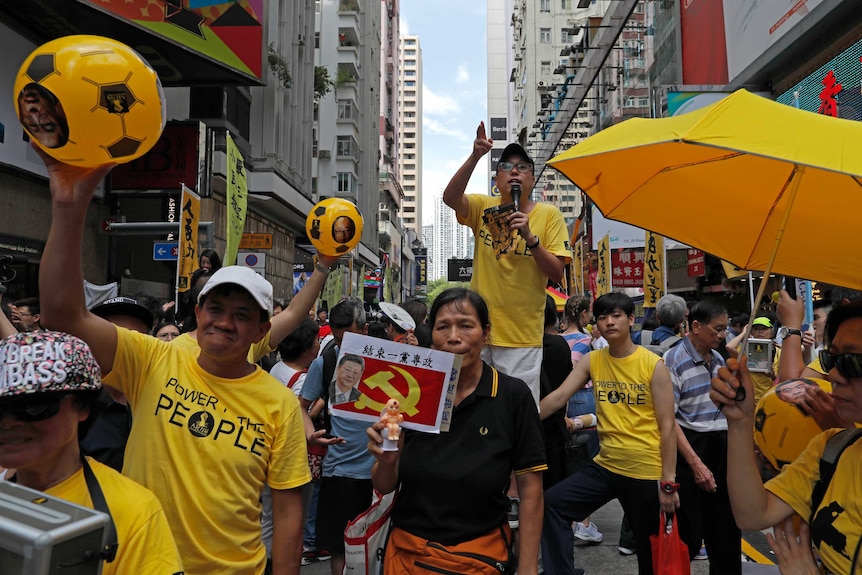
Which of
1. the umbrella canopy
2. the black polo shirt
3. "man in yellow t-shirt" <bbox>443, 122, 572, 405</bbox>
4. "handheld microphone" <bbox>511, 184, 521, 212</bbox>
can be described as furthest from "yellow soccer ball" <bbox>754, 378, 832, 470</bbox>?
"handheld microphone" <bbox>511, 184, 521, 212</bbox>

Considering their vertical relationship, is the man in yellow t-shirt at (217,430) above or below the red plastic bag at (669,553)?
above

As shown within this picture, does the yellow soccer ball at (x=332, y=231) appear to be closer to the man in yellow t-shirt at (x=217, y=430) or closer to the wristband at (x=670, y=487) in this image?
the man in yellow t-shirt at (x=217, y=430)

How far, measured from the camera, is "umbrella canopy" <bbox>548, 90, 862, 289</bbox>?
1883 millimetres

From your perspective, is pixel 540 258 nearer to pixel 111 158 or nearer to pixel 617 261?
pixel 111 158

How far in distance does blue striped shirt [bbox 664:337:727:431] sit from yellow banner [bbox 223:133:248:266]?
5.55m

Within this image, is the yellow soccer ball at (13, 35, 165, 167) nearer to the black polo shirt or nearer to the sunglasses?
the sunglasses

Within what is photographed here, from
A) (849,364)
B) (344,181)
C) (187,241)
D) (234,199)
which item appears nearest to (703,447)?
(849,364)

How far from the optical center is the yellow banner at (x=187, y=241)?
759 cm

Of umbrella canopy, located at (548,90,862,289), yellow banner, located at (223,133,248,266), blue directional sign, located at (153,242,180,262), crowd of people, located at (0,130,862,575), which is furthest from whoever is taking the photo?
blue directional sign, located at (153,242,180,262)

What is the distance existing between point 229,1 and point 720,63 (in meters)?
11.1

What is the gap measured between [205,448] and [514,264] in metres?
2.26

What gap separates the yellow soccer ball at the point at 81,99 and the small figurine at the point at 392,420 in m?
1.20

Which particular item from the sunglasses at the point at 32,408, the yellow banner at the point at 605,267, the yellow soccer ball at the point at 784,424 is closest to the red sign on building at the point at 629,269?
the yellow banner at the point at 605,267

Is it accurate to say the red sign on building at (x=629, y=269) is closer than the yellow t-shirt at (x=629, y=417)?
No
